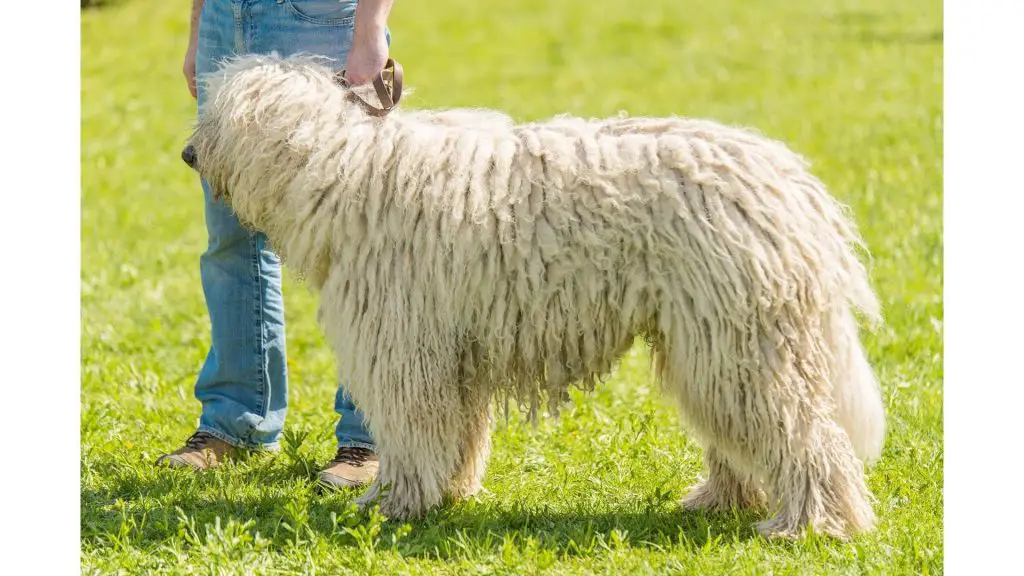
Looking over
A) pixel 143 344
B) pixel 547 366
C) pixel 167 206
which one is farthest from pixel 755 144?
pixel 167 206

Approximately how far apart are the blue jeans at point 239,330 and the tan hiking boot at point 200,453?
4 centimetres

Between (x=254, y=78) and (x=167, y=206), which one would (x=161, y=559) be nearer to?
(x=254, y=78)

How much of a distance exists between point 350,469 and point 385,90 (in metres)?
1.65

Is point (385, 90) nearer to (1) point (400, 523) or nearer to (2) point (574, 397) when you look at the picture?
(1) point (400, 523)

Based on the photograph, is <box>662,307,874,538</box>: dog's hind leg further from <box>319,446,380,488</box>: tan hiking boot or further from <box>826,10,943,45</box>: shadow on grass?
<box>826,10,943,45</box>: shadow on grass

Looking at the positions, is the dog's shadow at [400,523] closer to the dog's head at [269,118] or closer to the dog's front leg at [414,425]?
the dog's front leg at [414,425]

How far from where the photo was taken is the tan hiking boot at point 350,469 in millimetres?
5180

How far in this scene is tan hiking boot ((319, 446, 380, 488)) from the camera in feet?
17.0

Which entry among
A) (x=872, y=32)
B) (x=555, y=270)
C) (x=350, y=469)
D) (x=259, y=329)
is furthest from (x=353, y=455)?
(x=872, y=32)

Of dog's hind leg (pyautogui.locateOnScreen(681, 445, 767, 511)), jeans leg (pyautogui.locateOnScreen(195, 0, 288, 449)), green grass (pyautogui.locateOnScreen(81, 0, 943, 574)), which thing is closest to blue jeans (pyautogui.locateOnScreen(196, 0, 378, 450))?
jeans leg (pyautogui.locateOnScreen(195, 0, 288, 449))

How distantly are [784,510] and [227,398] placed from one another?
2.63 m

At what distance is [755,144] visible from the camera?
4.41 meters

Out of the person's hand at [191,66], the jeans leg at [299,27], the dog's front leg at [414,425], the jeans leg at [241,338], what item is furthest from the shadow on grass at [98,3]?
the dog's front leg at [414,425]

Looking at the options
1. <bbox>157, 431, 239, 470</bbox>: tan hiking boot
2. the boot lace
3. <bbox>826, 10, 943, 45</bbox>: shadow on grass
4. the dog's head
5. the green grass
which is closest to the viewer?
the green grass
